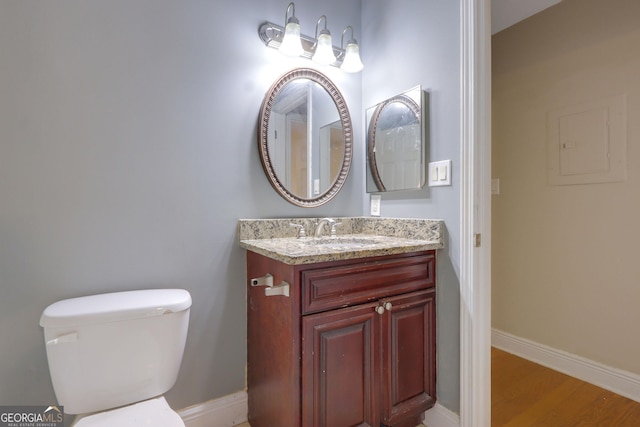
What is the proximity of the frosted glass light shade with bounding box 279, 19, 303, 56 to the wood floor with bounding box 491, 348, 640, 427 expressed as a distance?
6.70 ft

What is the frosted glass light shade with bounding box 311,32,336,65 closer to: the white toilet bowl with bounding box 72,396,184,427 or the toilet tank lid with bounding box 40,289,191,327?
the toilet tank lid with bounding box 40,289,191,327

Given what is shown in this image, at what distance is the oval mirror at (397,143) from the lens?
1.51 m

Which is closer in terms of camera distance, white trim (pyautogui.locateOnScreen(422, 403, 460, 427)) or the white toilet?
the white toilet

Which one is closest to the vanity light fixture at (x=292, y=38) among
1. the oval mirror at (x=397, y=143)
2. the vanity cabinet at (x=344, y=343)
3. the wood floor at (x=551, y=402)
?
the oval mirror at (x=397, y=143)

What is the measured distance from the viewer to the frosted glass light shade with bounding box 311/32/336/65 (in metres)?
1.58

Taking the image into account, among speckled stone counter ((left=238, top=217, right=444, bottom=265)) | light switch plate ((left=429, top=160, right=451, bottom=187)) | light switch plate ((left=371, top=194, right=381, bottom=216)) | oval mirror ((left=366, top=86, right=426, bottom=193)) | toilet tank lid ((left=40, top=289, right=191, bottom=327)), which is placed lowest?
toilet tank lid ((left=40, top=289, right=191, bottom=327))

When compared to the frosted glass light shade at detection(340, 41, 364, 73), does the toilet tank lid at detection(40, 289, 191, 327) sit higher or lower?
lower

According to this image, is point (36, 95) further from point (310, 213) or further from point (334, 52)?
point (334, 52)

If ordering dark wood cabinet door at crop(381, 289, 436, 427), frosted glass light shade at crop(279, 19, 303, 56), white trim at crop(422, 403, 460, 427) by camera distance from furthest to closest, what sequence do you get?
frosted glass light shade at crop(279, 19, 303, 56)
white trim at crop(422, 403, 460, 427)
dark wood cabinet door at crop(381, 289, 436, 427)

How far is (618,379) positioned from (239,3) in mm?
2812

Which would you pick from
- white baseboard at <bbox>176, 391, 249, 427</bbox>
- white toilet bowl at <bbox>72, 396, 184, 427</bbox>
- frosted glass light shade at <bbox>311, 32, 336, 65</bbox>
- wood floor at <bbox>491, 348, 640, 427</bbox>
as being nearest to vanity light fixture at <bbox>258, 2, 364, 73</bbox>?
frosted glass light shade at <bbox>311, 32, 336, 65</bbox>

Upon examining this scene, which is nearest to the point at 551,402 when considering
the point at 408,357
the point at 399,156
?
the point at 408,357

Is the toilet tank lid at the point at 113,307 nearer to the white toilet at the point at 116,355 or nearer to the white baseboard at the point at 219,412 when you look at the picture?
the white toilet at the point at 116,355

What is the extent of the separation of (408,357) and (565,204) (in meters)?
1.47
